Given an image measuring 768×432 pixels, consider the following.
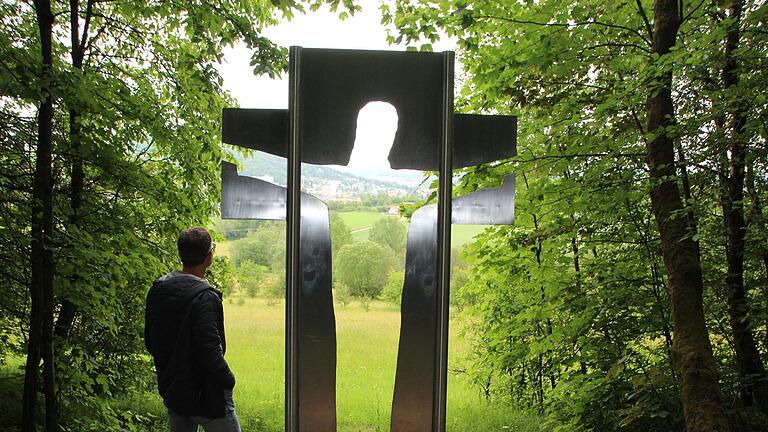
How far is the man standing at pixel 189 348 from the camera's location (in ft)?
5.71

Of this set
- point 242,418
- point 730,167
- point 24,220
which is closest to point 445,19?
point 730,167

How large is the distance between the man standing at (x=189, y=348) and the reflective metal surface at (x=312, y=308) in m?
0.24

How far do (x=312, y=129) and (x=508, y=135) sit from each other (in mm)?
645

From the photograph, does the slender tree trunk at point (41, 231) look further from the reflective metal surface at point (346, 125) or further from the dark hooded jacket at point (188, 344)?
the reflective metal surface at point (346, 125)

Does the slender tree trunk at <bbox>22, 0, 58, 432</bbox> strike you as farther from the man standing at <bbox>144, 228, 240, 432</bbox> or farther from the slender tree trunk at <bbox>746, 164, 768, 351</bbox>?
the slender tree trunk at <bbox>746, 164, 768, 351</bbox>

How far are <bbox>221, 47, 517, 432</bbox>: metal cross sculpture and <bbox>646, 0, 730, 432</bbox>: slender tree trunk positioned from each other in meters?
1.76

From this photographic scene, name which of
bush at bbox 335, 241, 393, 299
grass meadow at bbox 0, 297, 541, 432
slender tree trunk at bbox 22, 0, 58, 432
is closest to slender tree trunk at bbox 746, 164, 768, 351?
bush at bbox 335, 241, 393, 299

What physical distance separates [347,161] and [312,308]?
1.60 feet

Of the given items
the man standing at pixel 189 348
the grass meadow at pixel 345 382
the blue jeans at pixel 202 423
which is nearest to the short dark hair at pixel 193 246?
the man standing at pixel 189 348

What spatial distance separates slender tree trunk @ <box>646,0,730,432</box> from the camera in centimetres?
295

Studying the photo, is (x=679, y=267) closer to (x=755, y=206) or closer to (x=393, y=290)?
(x=755, y=206)

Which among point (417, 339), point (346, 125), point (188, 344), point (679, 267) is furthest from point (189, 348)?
point (679, 267)

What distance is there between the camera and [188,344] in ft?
5.73

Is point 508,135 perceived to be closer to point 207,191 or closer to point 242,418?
point 207,191
